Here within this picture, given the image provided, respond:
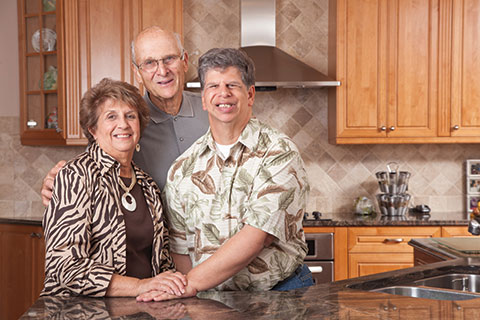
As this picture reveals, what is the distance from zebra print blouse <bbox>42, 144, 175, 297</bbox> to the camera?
5.33 ft

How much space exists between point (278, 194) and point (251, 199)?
9cm

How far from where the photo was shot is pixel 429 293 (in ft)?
5.73

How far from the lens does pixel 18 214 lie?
4.58 meters

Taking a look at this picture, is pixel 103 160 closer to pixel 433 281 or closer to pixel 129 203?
pixel 129 203

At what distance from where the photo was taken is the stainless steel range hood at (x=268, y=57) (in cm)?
402

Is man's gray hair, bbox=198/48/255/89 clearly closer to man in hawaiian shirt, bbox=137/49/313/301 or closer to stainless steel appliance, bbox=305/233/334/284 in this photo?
man in hawaiian shirt, bbox=137/49/313/301

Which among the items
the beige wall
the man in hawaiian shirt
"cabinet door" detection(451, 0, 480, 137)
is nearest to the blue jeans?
the man in hawaiian shirt

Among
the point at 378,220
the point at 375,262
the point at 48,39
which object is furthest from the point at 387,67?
the point at 48,39

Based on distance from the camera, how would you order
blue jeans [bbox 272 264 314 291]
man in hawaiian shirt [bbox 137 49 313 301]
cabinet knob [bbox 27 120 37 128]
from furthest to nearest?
cabinet knob [bbox 27 120 37 128] < blue jeans [bbox 272 264 314 291] < man in hawaiian shirt [bbox 137 49 313 301]

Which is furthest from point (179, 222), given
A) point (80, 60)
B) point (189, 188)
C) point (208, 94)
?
point (80, 60)

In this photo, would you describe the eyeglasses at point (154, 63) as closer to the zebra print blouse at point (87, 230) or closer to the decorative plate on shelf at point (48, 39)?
the zebra print blouse at point (87, 230)

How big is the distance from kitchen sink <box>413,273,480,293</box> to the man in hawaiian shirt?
468 millimetres

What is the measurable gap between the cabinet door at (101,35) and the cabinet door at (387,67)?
1318 millimetres

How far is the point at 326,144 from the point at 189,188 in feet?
9.20
